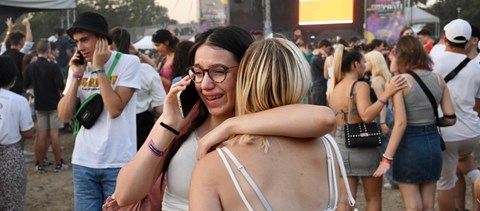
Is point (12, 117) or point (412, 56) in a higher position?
point (412, 56)

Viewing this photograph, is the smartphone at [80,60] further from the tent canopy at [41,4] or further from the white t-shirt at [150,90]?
the tent canopy at [41,4]

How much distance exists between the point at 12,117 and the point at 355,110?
2702mm

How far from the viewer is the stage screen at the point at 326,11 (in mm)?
15547

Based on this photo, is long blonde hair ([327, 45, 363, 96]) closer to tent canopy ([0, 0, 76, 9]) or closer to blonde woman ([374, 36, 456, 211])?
blonde woman ([374, 36, 456, 211])

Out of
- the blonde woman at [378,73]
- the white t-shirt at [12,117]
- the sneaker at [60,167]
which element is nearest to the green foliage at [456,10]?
Result: the sneaker at [60,167]

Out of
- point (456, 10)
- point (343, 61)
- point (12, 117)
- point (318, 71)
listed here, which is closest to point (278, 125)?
point (343, 61)

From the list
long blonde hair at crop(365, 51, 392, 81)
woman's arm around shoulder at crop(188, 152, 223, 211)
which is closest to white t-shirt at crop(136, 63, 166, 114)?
long blonde hair at crop(365, 51, 392, 81)

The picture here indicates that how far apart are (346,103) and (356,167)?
0.53 m

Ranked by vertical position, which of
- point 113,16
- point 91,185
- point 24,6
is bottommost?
point 113,16

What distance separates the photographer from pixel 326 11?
613 inches

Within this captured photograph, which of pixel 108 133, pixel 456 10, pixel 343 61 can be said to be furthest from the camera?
pixel 456 10

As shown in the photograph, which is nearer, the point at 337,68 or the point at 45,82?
the point at 337,68

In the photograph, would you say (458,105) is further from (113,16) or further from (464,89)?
(113,16)

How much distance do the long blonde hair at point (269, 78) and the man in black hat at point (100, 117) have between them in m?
1.84
